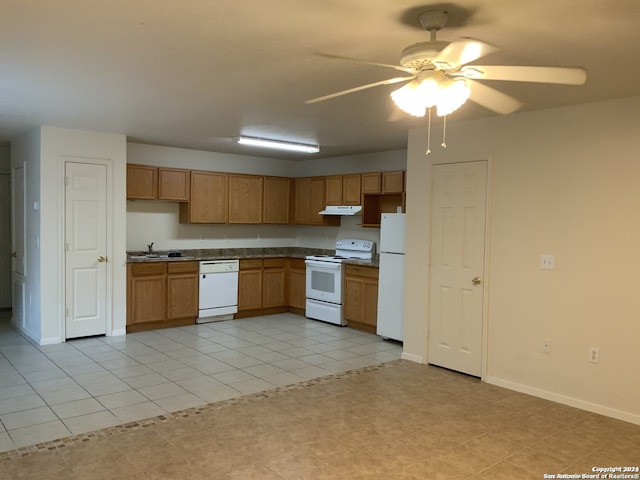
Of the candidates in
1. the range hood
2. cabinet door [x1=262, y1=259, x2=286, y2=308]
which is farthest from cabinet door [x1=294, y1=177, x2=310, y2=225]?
cabinet door [x1=262, y1=259, x2=286, y2=308]

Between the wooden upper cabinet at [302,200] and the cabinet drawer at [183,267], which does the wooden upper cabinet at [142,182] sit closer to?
the cabinet drawer at [183,267]

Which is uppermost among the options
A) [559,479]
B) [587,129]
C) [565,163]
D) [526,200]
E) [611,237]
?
[587,129]

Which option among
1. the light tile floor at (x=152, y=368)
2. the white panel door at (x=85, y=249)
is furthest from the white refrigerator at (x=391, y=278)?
the white panel door at (x=85, y=249)

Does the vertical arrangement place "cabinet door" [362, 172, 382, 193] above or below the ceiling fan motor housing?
below

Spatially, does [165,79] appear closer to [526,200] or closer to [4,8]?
[4,8]

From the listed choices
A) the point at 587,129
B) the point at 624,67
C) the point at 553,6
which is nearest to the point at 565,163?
the point at 587,129

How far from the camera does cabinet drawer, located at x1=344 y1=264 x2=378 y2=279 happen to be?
6387 millimetres

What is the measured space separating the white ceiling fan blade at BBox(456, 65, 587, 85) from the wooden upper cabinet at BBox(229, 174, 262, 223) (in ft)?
17.8

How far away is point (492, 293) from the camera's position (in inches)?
178

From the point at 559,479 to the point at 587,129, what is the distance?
8.40ft

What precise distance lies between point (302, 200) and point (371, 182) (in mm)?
1529

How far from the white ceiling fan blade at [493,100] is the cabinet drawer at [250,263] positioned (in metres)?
4.22

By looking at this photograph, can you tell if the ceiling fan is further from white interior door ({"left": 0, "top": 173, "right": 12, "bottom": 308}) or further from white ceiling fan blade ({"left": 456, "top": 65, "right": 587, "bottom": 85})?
white interior door ({"left": 0, "top": 173, "right": 12, "bottom": 308})

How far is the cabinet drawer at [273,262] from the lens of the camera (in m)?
7.54
